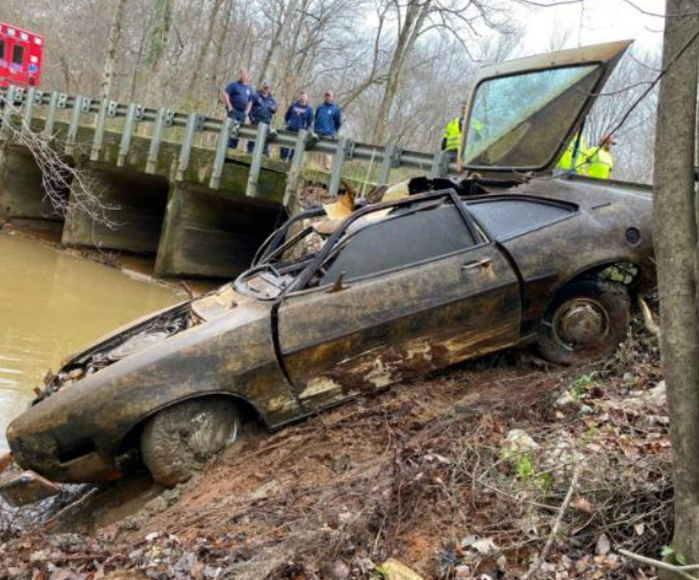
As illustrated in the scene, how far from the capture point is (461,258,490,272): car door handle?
5.33 meters

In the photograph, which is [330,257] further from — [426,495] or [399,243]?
[426,495]

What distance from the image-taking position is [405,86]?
3512cm

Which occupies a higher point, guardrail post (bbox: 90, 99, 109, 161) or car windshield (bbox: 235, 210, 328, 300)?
guardrail post (bbox: 90, 99, 109, 161)

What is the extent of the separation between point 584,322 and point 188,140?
1042 centimetres

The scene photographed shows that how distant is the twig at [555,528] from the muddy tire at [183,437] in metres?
2.53

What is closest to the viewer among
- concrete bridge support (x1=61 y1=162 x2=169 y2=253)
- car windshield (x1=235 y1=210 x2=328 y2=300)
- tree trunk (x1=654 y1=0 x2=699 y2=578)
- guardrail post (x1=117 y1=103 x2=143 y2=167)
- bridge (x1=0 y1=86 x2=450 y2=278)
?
tree trunk (x1=654 y1=0 x2=699 y2=578)

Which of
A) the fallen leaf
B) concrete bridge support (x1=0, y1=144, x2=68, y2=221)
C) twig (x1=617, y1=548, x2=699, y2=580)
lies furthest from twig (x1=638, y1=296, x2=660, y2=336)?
concrete bridge support (x1=0, y1=144, x2=68, y2=221)

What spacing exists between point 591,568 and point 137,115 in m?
14.7

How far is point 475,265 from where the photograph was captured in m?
5.34

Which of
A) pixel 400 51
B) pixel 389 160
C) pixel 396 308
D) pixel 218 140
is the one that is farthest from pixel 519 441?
pixel 400 51

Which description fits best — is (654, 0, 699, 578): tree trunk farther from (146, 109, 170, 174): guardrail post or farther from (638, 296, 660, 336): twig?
(146, 109, 170, 174): guardrail post

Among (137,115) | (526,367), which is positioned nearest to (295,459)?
(526,367)

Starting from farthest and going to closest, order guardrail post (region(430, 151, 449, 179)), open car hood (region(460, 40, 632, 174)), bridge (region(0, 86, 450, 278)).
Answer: bridge (region(0, 86, 450, 278)), guardrail post (region(430, 151, 449, 179)), open car hood (region(460, 40, 632, 174))

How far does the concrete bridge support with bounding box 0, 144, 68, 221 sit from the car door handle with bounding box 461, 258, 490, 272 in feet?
56.3
